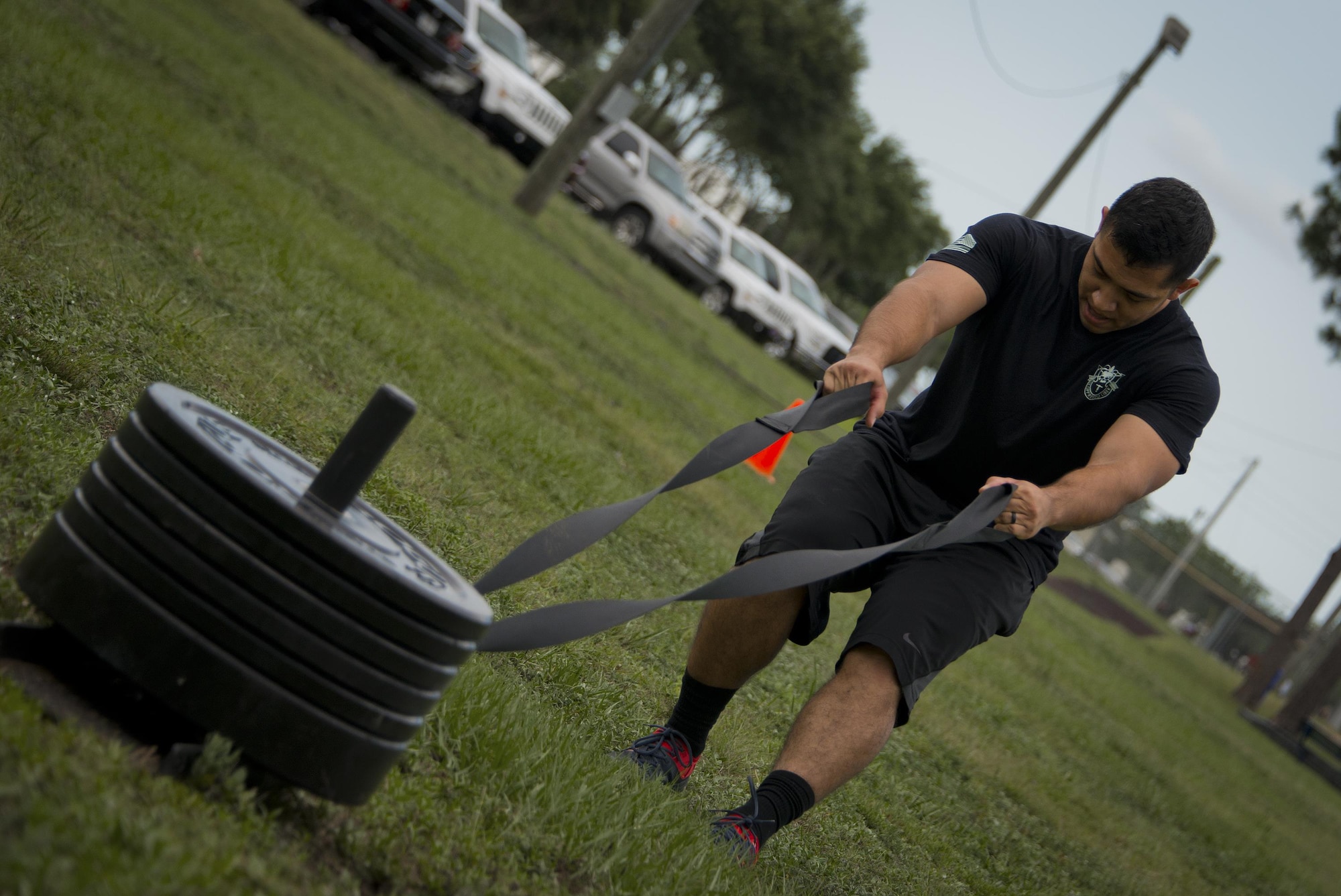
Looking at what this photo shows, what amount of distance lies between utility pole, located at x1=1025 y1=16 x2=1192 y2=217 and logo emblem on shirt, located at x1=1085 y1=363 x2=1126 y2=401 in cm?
1607

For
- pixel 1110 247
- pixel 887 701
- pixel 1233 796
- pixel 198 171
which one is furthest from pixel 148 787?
pixel 1233 796

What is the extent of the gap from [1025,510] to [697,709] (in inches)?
38.7

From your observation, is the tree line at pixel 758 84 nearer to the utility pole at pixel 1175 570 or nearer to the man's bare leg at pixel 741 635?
the utility pole at pixel 1175 570

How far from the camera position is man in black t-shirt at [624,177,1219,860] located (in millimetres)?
2674

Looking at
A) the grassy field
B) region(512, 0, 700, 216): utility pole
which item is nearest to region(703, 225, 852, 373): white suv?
region(512, 0, 700, 216): utility pole

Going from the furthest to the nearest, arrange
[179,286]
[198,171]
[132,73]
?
1. [132,73]
2. [198,171]
3. [179,286]

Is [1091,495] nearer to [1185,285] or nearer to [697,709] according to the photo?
[1185,285]

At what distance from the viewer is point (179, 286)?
4.45 m

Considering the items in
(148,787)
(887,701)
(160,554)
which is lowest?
(148,787)

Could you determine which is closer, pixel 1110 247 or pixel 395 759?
pixel 395 759

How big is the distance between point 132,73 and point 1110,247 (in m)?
6.64

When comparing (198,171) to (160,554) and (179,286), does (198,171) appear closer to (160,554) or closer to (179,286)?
(179,286)

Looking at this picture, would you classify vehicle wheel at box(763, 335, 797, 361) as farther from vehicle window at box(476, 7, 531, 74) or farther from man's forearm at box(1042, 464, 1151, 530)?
man's forearm at box(1042, 464, 1151, 530)

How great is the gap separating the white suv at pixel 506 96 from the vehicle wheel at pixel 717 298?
464 cm
